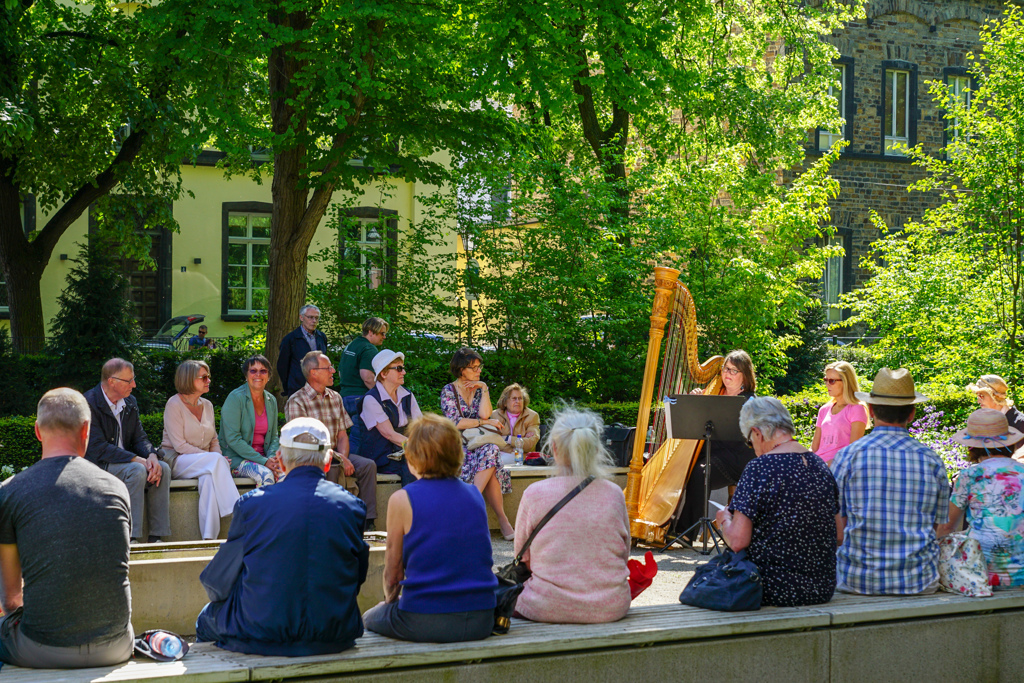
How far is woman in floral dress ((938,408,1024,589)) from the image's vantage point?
17.4 feet

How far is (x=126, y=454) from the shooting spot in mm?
6855

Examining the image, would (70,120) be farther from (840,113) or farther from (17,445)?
(840,113)

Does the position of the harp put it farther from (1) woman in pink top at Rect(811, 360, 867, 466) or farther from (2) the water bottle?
(2) the water bottle

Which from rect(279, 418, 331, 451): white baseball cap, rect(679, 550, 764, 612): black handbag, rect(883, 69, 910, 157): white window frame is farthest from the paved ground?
rect(883, 69, 910, 157): white window frame

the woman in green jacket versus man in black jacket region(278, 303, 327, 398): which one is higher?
man in black jacket region(278, 303, 327, 398)

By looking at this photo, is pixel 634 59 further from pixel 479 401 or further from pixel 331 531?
pixel 331 531

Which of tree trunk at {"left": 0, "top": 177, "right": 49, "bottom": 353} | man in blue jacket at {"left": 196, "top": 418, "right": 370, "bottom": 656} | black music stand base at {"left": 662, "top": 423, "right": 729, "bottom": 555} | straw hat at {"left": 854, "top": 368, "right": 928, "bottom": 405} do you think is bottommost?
A: black music stand base at {"left": 662, "top": 423, "right": 729, "bottom": 555}

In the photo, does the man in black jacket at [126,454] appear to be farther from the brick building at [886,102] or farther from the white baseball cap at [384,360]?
the brick building at [886,102]

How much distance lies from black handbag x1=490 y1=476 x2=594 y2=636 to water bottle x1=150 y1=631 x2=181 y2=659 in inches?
50.3

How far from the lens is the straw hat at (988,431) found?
5395mm

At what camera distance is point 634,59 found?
10391mm

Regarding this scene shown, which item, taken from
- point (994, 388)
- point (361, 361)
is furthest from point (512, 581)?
point (994, 388)

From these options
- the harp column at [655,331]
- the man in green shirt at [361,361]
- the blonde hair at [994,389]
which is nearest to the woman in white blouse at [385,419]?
the man in green shirt at [361,361]

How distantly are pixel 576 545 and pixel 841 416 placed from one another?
3.90 m
